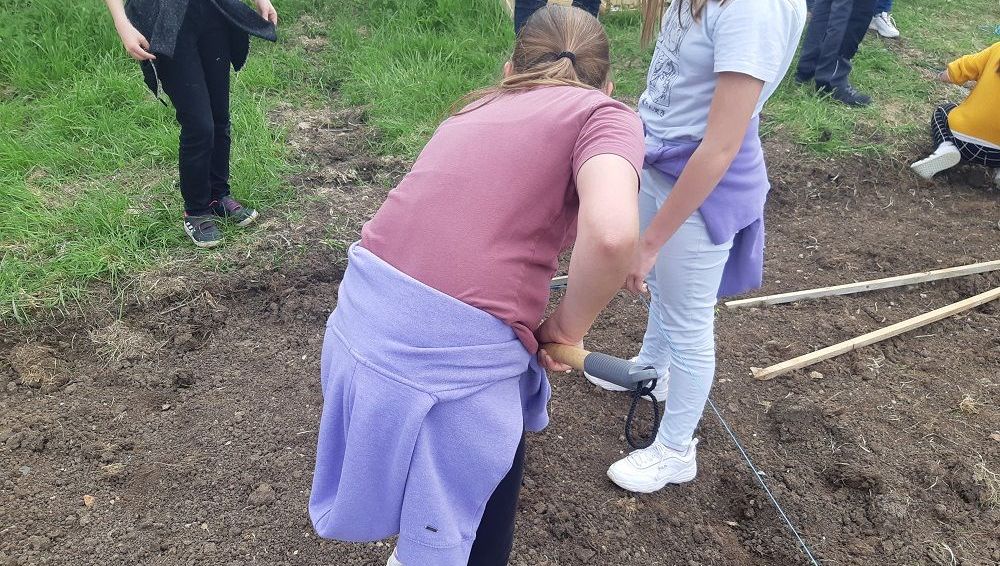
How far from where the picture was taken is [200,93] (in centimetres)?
284

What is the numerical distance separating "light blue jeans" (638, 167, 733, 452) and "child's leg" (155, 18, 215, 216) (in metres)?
1.95

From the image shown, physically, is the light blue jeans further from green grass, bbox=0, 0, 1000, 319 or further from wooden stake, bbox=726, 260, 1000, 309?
green grass, bbox=0, 0, 1000, 319

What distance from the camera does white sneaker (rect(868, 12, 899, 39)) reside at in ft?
20.1

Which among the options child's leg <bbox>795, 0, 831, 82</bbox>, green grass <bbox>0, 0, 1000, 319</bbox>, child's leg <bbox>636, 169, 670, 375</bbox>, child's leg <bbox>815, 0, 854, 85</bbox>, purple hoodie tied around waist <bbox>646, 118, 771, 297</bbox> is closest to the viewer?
purple hoodie tied around waist <bbox>646, 118, 771, 297</bbox>

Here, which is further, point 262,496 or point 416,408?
point 262,496

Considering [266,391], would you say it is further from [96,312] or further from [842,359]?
[842,359]

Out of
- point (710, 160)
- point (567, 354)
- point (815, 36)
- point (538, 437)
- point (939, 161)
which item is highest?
point (710, 160)

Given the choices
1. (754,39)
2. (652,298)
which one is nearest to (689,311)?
(652,298)

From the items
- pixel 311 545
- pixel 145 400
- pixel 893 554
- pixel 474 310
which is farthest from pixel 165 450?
pixel 893 554

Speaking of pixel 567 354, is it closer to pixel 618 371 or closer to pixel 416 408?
pixel 618 371

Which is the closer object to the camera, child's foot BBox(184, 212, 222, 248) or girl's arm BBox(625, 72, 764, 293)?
girl's arm BBox(625, 72, 764, 293)

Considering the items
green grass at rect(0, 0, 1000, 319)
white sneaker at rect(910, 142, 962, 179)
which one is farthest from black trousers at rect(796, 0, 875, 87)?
white sneaker at rect(910, 142, 962, 179)

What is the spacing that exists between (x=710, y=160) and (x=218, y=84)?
7.68ft

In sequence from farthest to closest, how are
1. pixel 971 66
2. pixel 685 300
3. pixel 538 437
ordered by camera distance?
1. pixel 971 66
2. pixel 538 437
3. pixel 685 300
